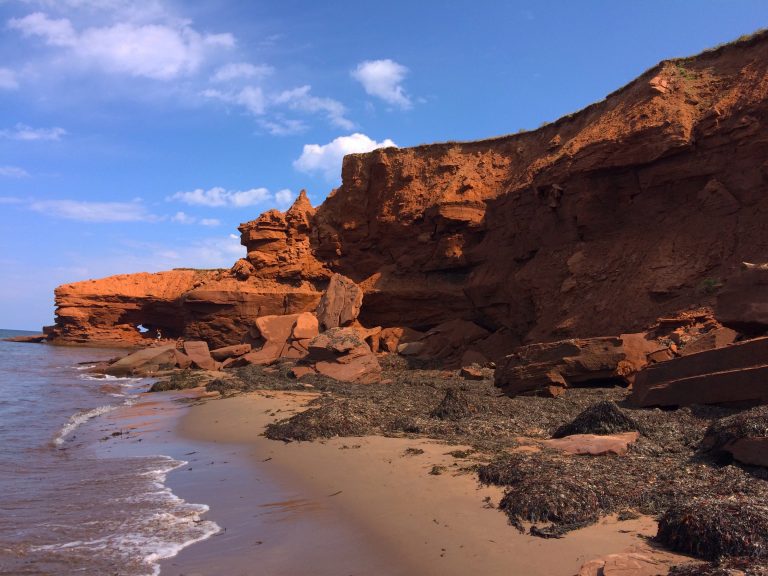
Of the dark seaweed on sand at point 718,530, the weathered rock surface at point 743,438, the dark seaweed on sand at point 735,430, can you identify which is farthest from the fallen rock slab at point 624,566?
the dark seaweed on sand at point 735,430

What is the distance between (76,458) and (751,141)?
1798cm

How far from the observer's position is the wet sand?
4.00 meters

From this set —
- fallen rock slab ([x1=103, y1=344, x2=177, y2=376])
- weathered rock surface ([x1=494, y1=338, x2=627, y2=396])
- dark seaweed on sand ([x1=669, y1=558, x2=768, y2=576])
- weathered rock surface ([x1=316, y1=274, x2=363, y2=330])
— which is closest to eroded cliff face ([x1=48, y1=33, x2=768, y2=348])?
weathered rock surface ([x1=316, y1=274, x2=363, y2=330])

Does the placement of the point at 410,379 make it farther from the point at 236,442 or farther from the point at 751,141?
the point at 751,141

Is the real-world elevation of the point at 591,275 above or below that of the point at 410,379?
above

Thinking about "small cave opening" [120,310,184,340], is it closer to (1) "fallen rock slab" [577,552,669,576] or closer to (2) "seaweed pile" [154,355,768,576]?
(2) "seaweed pile" [154,355,768,576]

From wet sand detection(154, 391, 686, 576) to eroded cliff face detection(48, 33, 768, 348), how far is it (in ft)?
39.2

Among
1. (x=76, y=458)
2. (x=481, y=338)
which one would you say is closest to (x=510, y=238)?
(x=481, y=338)

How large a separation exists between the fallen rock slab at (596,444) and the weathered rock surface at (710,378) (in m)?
1.92

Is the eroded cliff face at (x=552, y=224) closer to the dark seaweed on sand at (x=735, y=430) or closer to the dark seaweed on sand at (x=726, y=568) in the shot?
the dark seaweed on sand at (x=735, y=430)

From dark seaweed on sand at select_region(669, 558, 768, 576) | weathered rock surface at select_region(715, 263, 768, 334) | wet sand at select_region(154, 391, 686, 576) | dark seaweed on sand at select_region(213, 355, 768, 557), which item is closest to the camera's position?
dark seaweed on sand at select_region(669, 558, 768, 576)

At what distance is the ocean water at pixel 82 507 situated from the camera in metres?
4.37

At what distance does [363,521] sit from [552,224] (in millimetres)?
18172

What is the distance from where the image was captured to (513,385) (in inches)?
478
